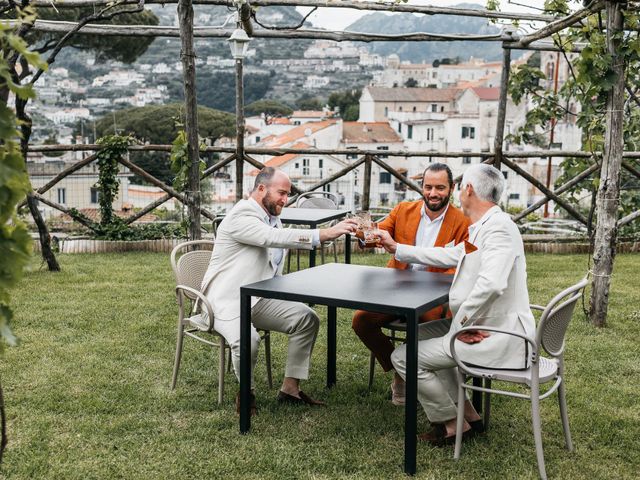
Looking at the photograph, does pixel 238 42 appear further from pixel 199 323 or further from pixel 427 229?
pixel 199 323

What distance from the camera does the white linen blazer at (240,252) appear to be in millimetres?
4004

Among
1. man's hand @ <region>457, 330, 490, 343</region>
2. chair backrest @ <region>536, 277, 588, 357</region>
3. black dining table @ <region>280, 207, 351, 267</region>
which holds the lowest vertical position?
black dining table @ <region>280, 207, 351, 267</region>

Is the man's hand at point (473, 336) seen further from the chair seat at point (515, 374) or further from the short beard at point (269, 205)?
the short beard at point (269, 205)

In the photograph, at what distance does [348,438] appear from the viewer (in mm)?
3695

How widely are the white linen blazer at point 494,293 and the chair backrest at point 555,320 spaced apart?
0.09 metres

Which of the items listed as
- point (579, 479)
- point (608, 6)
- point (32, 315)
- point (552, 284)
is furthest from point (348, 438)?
point (552, 284)

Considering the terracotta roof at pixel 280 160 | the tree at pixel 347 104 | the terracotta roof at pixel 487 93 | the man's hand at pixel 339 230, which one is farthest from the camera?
the tree at pixel 347 104

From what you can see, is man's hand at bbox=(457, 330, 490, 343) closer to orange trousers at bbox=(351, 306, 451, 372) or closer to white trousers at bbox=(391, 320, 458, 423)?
white trousers at bbox=(391, 320, 458, 423)

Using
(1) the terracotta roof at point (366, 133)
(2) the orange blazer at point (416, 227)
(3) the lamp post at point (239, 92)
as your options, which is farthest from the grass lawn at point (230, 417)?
(1) the terracotta roof at point (366, 133)

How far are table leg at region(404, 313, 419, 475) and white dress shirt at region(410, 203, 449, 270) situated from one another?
3.68ft

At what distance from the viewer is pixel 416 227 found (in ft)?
14.3

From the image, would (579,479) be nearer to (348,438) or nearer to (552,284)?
(348,438)

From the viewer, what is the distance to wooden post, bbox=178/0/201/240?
582 cm

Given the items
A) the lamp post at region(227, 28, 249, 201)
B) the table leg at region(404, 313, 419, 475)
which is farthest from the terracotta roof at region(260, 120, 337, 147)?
the table leg at region(404, 313, 419, 475)
